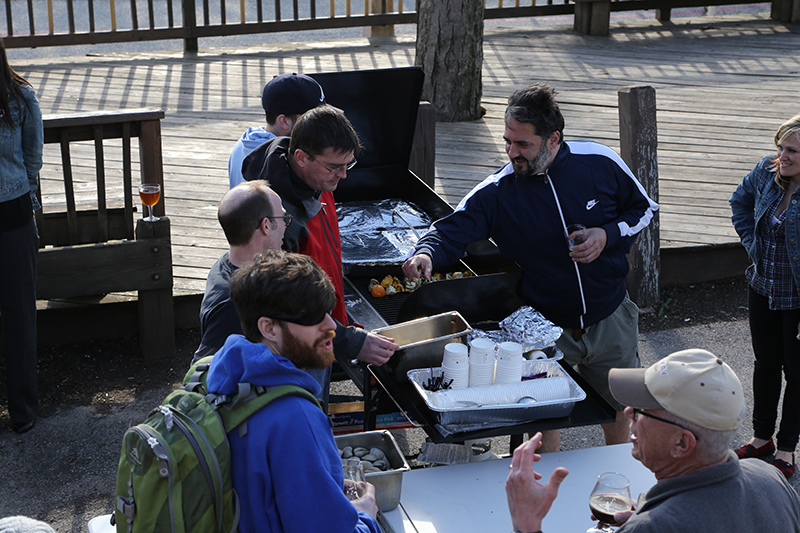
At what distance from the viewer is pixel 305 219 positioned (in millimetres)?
3230

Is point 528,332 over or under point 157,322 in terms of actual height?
over

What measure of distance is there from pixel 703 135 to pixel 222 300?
20.5 feet

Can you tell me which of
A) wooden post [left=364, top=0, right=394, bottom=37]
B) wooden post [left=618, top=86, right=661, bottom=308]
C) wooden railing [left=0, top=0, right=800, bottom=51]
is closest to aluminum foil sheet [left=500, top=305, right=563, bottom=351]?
wooden post [left=618, top=86, right=661, bottom=308]

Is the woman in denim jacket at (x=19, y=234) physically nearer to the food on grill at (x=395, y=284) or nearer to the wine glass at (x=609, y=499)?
the food on grill at (x=395, y=284)

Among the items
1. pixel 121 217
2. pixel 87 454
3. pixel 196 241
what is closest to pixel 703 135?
pixel 196 241

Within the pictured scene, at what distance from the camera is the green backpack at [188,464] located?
1.84 meters

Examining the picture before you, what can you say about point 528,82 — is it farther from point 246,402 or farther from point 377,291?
point 246,402

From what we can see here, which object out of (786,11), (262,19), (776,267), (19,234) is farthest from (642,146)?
(786,11)

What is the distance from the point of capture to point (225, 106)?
8094 mm

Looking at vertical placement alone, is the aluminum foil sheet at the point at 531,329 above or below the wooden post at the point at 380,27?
below

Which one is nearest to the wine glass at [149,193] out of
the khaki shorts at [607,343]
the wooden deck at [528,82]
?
the wooden deck at [528,82]

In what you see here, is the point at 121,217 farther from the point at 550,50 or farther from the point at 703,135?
the point at 550,50

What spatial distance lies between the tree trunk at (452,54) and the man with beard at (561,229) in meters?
4.26

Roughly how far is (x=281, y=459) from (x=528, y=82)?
7.73 meters
